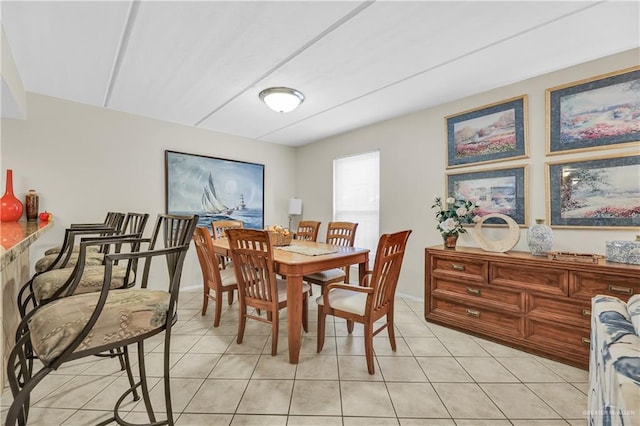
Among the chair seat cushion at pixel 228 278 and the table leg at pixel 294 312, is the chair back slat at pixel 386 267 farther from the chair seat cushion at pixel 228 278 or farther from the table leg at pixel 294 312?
the chair seat cushion at pixel 228 278

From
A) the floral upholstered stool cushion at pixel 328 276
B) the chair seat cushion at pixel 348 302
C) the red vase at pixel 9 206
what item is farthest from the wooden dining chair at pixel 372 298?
the red vase at pixel 9 206

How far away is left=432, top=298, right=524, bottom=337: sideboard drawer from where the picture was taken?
225cm

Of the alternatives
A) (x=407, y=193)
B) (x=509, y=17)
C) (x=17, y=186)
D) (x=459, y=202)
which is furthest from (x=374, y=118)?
(x=17, y=186)

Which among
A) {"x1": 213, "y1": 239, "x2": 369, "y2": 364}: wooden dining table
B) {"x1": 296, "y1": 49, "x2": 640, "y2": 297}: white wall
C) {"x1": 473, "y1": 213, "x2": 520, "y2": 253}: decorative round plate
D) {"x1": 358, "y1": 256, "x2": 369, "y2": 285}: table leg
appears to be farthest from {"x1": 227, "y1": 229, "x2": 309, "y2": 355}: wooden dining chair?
{"x1": 296, "y1": 49, "x2": 640, "y2": 297}: white wall

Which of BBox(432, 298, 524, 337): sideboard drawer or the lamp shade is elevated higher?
the lamp shade

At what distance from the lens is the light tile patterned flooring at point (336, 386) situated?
4.88ft

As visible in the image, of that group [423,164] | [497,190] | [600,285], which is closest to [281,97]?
[423,164]

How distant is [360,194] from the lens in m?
4.25

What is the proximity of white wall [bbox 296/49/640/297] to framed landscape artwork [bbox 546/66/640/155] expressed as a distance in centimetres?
6

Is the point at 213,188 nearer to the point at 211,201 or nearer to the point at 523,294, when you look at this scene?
the point at 211,201

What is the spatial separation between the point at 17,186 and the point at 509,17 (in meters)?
4.57

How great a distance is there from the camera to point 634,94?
2.08 metres

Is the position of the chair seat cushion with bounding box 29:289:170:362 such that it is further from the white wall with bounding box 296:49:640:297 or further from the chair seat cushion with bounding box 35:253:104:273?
the white wall with bounding box 296:49:640:297

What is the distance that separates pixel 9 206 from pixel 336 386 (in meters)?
3.13
